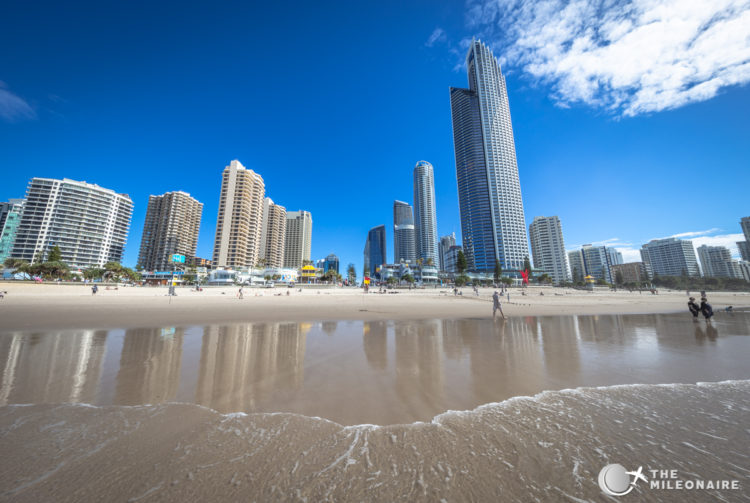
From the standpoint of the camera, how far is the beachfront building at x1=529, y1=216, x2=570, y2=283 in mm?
156875

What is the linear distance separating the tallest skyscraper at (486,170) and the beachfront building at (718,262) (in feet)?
296

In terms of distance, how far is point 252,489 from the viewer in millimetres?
2275

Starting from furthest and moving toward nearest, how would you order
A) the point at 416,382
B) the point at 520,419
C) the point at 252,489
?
the point at 416,382 < the point at 520,419 < the point at 252,489

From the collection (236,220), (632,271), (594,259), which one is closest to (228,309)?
(236,220)

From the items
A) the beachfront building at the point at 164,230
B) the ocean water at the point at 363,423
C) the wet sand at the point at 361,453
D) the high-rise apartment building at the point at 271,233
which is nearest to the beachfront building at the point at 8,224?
the beachfront building at the point at 164,230

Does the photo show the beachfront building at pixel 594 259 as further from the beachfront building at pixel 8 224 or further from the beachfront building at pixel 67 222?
the beachfront building at pixel 8 224

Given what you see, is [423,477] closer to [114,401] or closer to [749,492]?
[749,492]

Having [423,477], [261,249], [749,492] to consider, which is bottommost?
[749,492]

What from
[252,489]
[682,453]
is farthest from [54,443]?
[682,453]

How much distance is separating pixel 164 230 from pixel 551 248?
22342 centimetres

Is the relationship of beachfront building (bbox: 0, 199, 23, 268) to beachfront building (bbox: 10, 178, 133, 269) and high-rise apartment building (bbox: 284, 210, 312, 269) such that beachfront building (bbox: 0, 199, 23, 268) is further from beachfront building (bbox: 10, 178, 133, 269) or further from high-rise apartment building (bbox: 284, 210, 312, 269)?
high-rise apartment building (bbox: 284, 210, 312, 269)

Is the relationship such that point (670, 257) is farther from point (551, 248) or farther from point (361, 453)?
point (361, 453)

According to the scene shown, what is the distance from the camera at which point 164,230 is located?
127375 millimetres

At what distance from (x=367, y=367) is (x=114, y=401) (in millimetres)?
4686
